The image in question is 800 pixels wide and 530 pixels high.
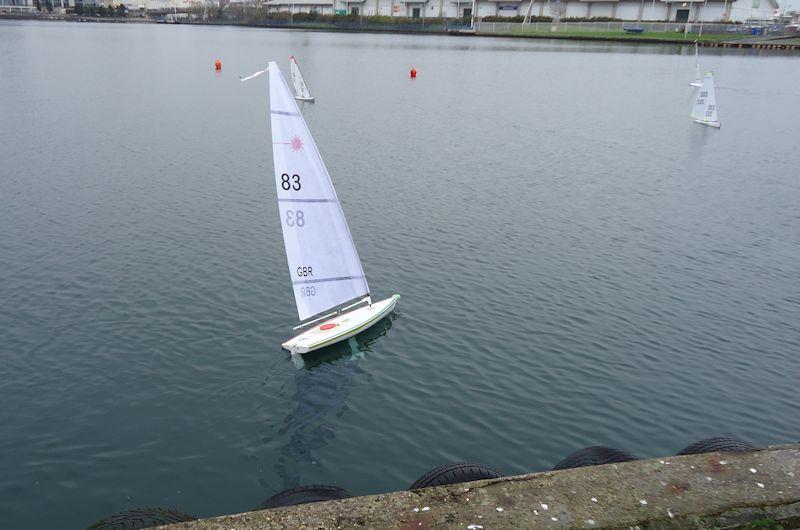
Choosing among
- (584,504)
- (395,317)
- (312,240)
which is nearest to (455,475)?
(584,504)

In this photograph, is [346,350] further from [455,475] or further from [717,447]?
[717,447]

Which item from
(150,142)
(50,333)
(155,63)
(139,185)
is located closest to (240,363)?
(50,333)

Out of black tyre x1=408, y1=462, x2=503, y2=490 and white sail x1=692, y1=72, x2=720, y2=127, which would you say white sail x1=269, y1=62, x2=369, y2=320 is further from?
white sail x1=692, y1=72, x2=720, y2=127

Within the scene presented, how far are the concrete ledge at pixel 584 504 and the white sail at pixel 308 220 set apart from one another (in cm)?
1455

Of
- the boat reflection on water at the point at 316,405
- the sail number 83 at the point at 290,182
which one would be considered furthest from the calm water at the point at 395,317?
the sail number 83 at the point at 290,182

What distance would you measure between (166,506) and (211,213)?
2817 centimetres

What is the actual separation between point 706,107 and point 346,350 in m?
70.9

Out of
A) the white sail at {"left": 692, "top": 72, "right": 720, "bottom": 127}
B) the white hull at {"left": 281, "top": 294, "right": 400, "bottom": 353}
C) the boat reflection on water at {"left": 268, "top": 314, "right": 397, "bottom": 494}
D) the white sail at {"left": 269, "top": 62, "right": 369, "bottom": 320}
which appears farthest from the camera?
the white sail at {"left": 692, "top": 72, "right": 720, "bottom": 127}

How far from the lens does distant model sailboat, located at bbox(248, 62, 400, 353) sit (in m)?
24.2

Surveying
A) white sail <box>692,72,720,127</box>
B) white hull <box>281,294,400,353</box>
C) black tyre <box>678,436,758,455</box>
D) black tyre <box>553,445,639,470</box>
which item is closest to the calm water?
white hull <box>281,294,400,353</box>

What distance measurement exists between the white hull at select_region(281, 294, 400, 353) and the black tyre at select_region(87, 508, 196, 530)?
11674 millimetres

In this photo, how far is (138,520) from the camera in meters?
13.7

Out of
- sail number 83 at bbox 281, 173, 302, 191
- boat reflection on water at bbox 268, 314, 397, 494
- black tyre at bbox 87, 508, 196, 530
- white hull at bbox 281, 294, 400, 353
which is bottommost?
boat reflection on water at bbox 268, 314, 397, 494

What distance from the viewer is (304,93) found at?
89.0 meters
